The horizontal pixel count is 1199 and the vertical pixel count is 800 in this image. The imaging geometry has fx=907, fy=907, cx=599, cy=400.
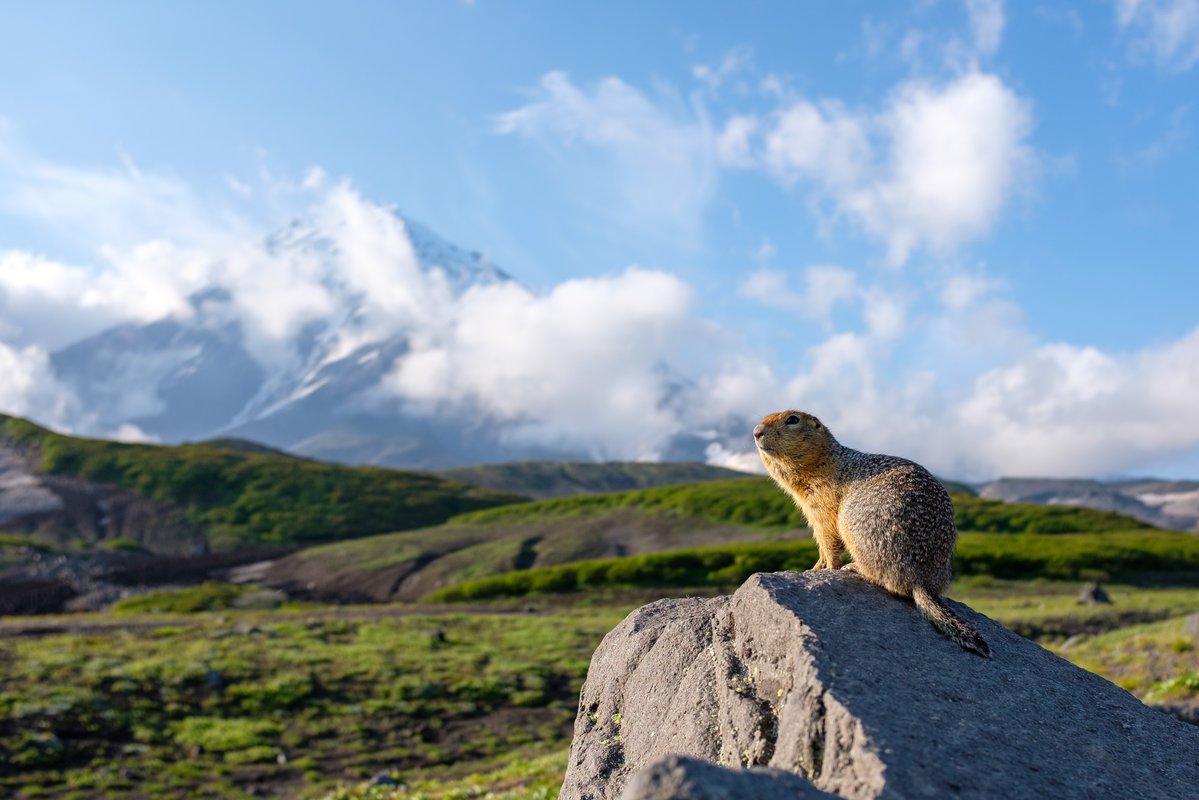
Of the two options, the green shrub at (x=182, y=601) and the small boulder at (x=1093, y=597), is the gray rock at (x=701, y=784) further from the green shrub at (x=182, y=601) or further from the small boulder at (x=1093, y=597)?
the green shrub at (x=182, y=601)

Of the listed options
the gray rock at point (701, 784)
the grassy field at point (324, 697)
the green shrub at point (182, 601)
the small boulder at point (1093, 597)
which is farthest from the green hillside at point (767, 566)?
the gray rock at point (701, 784)

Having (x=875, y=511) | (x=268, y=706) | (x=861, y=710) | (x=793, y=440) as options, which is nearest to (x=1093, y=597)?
(x=268, y=706)

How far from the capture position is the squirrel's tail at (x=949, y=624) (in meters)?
8.51

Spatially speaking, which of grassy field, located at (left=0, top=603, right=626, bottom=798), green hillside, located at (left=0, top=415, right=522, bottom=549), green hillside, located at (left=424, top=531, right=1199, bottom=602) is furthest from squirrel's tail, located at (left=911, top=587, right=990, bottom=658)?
green hillside, located at (left=0, top=415, right=522, bottom=549)

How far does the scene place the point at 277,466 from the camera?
18775 cm

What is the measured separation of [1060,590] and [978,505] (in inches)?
2695

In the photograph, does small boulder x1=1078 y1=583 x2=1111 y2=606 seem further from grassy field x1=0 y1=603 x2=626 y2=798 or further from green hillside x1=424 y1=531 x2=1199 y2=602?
grassy field x1=0 y1=603 x2=626 y2=798

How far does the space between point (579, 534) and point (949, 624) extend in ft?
379

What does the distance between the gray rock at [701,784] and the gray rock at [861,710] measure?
1242 millimetres

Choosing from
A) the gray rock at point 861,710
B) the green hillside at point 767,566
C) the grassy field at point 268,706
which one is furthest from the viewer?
the green hillside at point 767,566

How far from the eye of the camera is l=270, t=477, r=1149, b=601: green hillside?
104750 mm

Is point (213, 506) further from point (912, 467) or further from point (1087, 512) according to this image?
point (912, 467)

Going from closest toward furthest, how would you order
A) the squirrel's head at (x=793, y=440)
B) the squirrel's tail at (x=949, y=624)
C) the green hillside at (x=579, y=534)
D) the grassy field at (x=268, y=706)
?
the squirrel's tail at (x=949, y=624) → the squirrel's head at (x=793, y=440) → the grassy field at (x=268, y=706) → the green hillside at (x=579, y=534)

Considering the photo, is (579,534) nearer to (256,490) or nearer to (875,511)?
(256,490)
